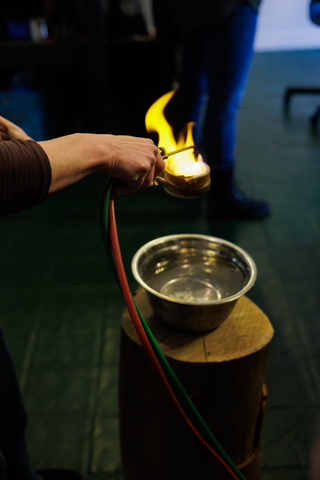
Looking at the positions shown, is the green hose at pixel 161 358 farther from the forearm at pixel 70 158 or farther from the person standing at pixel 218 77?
A: the person standing at pixel 218 77

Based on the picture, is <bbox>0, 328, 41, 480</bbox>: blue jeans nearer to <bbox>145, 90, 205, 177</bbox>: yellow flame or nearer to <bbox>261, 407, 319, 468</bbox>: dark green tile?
<bbox>145, 90, 205, 177</bbox>: yellow flame

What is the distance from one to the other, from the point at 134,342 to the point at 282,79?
4.41 meters

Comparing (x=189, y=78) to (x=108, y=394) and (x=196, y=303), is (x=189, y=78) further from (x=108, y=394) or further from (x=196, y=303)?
(x=196, y=303)

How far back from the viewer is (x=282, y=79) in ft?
15.1

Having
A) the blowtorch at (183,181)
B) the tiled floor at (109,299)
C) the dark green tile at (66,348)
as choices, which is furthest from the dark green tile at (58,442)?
the blowtorch at (183,181)

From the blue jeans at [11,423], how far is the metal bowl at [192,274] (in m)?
0.42

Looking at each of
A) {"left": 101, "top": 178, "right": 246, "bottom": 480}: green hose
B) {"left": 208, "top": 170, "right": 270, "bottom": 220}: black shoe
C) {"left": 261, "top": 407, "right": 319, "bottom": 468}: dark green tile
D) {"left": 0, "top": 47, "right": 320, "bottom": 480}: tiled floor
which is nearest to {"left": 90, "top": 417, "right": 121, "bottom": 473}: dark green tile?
{"left": 0, "top": 47, "right": 320, "bottom": 480}: tiled floor

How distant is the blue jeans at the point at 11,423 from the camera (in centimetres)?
106

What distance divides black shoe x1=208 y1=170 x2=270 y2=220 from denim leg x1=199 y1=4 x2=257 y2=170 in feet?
0.32

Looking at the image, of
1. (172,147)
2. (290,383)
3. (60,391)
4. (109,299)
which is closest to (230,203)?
(109,299)

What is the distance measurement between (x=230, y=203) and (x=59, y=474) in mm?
1653

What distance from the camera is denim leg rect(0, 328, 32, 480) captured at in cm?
106

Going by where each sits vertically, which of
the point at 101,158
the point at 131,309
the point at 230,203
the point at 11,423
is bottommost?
the point at 230,203

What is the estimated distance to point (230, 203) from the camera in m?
2.44
